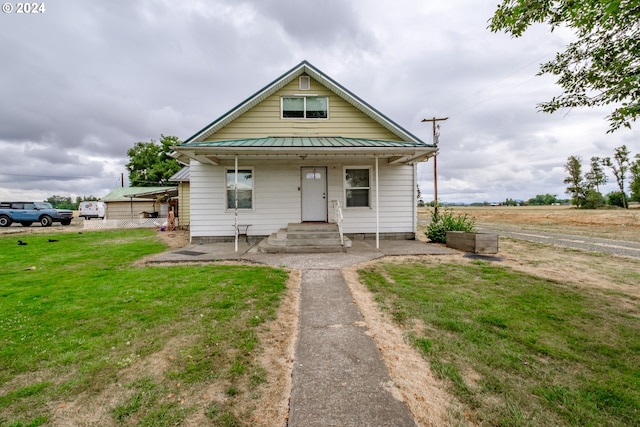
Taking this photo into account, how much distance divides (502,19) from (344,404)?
585cm

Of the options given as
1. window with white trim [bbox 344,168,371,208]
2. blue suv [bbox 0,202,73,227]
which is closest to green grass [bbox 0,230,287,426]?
window with white trim [bbox 344,168,371,208]

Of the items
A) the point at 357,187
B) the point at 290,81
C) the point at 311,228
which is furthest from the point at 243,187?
the point at 290,81

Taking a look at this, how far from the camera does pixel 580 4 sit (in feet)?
9.89

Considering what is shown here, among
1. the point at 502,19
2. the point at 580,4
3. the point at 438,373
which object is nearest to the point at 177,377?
the point at 438,373

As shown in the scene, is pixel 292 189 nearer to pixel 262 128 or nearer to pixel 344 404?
pixel 262 128

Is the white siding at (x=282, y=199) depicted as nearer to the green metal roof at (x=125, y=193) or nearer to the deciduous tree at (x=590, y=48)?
the deciduous tree at (x=590, y=48)

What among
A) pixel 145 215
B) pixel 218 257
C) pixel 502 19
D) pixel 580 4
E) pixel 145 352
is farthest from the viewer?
pixel 145 215

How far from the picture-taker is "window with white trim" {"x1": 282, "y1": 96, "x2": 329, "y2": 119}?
10.1 meters

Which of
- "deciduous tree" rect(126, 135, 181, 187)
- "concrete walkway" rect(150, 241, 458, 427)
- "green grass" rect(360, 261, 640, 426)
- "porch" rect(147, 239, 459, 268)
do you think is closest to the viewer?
"concrete walkway" rect(150, 241, 458, 427)

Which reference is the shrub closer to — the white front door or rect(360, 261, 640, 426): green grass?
the white front door

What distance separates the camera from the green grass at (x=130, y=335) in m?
2.01

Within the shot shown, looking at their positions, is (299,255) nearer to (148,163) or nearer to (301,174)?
(301,174)

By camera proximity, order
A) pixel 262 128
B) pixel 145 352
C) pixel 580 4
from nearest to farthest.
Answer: pixel 145 352 → pixel 580 4 → pixel 262 128

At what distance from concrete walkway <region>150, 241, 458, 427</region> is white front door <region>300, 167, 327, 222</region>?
5165mm
